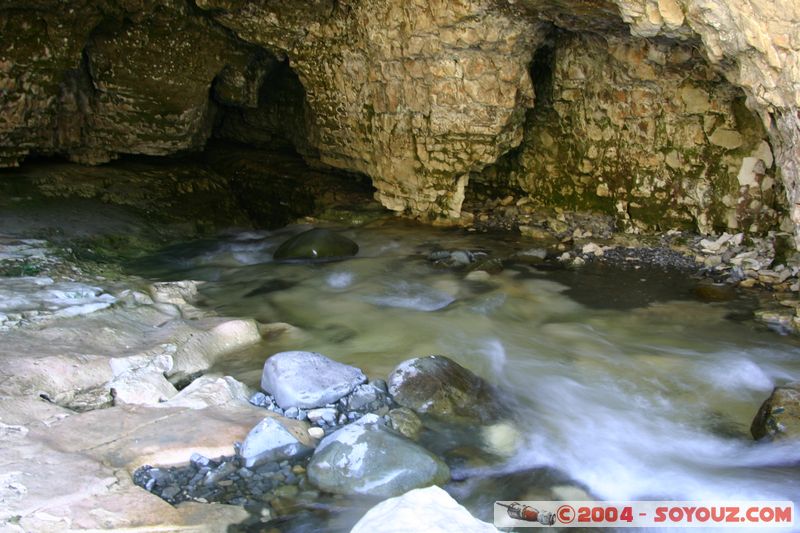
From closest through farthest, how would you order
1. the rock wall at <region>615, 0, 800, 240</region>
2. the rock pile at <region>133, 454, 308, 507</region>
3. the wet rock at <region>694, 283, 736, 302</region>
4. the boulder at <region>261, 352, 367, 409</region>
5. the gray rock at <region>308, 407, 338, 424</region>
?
1. the rock pile at <region>133, 454, 308, 507</region>
2. the gray rock at <region>308, 407, 338, 424</region>
3. the boulder at <region>261, 352, 367, 409</region>
4. the rock wall at <region>615, 0, 800, 240</region>
5. the wet rock at <region>694, 283, 736, 302</region>

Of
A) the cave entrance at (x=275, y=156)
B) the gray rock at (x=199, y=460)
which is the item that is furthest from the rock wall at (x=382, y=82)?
the gray rock at (x=199, y=460)

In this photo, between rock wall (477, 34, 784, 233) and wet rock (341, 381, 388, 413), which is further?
rock wall (477, 34, 784, 233)

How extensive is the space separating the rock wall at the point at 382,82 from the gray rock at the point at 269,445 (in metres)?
3.71

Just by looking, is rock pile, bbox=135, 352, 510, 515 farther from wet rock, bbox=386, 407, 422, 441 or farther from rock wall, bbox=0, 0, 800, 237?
rock wall, bbox=0, 0, 800, 237

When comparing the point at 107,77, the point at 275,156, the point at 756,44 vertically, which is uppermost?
the point at 756,44

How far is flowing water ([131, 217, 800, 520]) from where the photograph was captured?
3678 millimetres

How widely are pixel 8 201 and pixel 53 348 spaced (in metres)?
4.11

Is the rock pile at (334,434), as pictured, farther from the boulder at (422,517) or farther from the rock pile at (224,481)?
the boulder at (422,517)

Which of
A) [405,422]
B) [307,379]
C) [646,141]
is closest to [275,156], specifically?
[646,141]

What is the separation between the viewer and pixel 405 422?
13.0ft

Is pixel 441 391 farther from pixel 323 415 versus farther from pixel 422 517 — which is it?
pixel 422 517

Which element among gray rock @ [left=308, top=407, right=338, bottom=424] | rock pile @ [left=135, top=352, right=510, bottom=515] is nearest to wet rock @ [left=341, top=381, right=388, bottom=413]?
rock pile @ [left=135, top=352, right=510, bottom=515]

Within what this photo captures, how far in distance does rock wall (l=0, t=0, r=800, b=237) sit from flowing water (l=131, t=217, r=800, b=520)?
1.05m

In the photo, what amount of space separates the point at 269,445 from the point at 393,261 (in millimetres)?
3655
